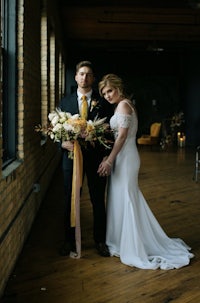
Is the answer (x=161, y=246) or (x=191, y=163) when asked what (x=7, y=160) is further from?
(x=191, y=163)

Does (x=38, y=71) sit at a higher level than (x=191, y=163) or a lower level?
higher

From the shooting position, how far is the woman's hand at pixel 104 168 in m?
3.83

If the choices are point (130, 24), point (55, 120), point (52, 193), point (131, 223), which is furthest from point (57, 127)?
point (130, 24)

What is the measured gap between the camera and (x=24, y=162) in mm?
4238

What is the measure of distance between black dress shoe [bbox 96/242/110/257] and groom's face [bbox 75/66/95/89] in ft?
4.74

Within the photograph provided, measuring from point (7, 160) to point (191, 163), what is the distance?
8189 millimetres

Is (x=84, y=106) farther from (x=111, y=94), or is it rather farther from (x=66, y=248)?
(x=66, y=248)

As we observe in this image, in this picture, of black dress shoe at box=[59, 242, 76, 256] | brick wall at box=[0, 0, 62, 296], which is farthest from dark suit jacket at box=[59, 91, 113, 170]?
black dress shoe at box=[59, 242, 76, 256]

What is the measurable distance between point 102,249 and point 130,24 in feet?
30.0

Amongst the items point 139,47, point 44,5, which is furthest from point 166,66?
point 44,5

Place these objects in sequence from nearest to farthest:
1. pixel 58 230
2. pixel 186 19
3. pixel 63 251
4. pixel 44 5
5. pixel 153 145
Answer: pixel 63 251
pixel 58 230
pixel 44 5
pixel 186 19
pixel 153 145

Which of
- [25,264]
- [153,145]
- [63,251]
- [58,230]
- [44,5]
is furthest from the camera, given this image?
[153,145]

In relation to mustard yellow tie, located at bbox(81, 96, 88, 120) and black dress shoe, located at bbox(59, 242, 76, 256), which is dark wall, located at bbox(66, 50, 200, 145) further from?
black dress shoe, located at bbox(59, 242, 76, 256)

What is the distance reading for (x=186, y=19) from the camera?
37.0ft
